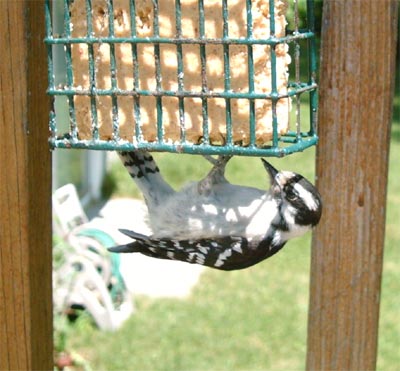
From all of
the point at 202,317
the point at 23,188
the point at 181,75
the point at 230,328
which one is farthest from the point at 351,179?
the point at 202,317

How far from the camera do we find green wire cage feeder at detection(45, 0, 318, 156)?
230 centimetres

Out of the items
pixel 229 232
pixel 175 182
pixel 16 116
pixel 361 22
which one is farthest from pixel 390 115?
pixel 175 182

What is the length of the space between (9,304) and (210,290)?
4.83 meters

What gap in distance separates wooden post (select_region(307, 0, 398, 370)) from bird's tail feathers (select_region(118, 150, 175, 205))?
797mm

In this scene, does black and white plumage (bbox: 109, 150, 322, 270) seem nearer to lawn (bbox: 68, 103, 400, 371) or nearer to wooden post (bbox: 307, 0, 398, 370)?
wooden post (bbox: 307, 0, 398, 370)

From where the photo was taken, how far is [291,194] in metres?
2.91

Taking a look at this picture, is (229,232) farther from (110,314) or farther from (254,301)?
(254,301)

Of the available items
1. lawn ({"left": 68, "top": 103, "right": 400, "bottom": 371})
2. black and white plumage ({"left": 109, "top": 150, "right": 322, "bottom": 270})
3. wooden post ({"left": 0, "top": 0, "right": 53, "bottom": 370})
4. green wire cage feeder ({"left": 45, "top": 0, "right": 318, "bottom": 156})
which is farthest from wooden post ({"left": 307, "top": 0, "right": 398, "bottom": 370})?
lawn ({"left": 68, "top": 103, "right": 400, "bottom": 371})

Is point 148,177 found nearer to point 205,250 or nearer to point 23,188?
point 205,250

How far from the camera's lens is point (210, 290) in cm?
704

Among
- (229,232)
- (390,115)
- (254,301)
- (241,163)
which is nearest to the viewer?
(390,115)

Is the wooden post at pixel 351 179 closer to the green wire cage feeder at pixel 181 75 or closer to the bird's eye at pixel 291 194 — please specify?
the green wire cage feeder at pixel 181 75

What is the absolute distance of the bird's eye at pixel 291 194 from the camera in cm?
287

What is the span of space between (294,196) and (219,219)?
0.27m
